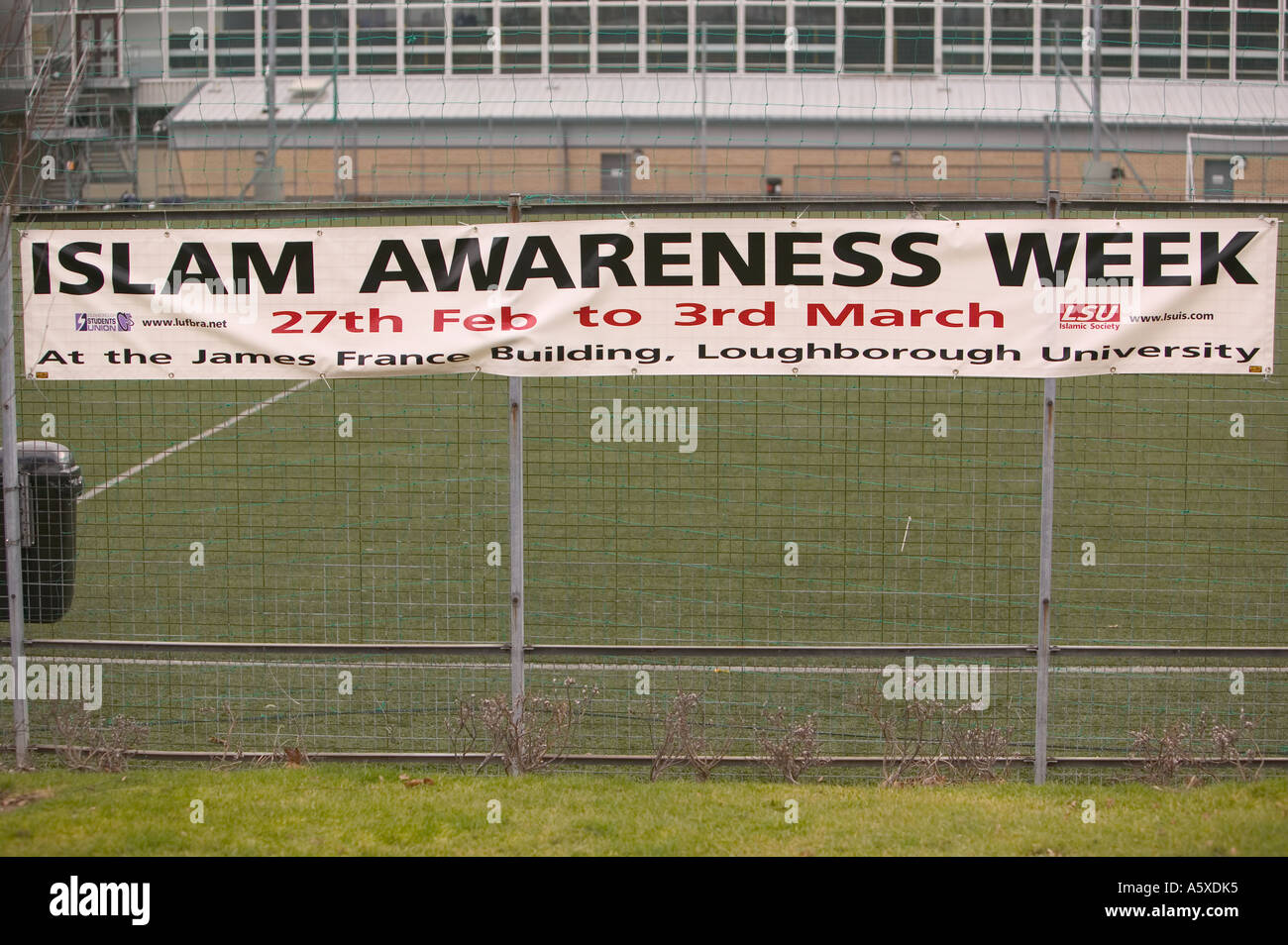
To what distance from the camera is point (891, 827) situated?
5.56m

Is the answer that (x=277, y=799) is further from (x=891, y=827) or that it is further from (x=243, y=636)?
(x=243, y=636)

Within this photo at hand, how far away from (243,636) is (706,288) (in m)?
4.74

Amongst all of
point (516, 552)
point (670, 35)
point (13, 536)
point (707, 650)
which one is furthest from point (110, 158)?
point (707, 650)

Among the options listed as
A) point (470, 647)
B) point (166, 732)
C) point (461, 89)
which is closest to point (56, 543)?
point (166, 732)

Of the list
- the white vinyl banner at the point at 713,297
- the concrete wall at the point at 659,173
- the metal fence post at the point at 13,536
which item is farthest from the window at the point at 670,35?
the metal fence post at the point at 13,536

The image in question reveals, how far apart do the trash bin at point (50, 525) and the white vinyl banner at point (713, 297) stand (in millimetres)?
1461

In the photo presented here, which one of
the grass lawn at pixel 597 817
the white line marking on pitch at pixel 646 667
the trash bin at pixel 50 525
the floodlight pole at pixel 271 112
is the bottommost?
the grass lawn at pixel 597 817

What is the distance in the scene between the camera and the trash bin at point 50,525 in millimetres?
7618

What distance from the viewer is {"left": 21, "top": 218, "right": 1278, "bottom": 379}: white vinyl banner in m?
6.38

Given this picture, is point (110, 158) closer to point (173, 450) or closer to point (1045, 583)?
point (173, 450)

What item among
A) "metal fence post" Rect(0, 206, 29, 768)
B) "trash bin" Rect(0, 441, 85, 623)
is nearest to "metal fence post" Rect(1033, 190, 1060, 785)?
"metal fence post" Rect(0, 206, 29, 768)

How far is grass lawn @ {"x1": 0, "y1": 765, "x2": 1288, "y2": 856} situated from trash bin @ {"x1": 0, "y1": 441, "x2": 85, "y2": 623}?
66.8 inches

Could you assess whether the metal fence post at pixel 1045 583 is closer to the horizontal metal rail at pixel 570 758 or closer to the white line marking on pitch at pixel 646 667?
the horizontal metal rail at pixel 570 758

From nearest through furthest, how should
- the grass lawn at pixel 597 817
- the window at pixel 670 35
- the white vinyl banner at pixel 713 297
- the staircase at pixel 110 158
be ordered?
the grass lawn at pixel 597 817 < the white vinyl banner at pixel 713 297 < the staircase at pixel 110 158 < the window at pixel 670 35
